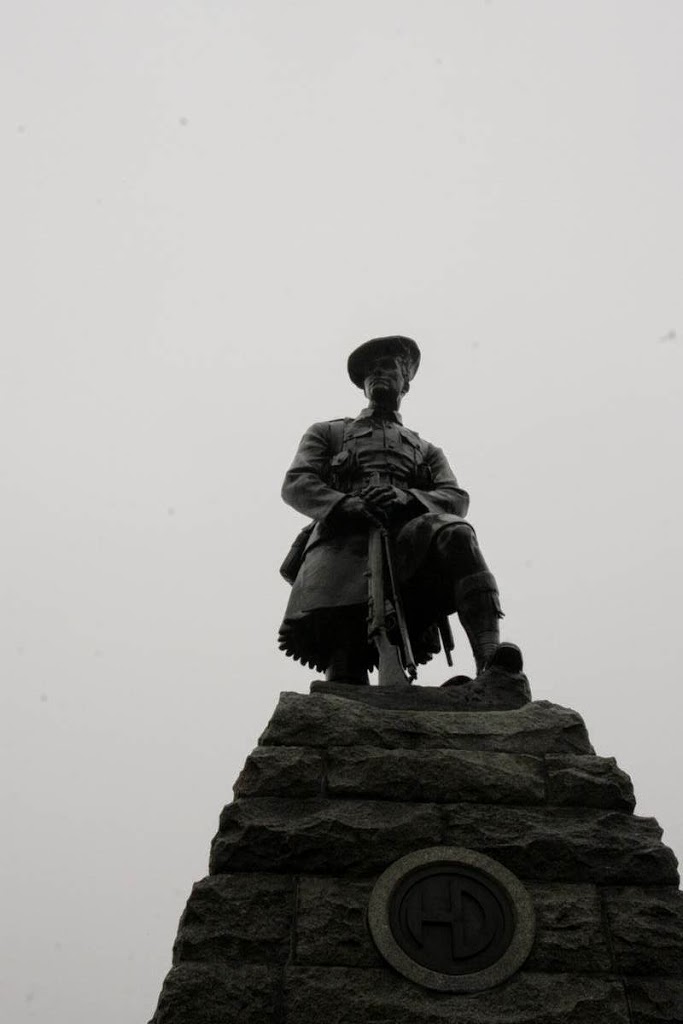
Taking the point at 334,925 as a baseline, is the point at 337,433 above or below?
above

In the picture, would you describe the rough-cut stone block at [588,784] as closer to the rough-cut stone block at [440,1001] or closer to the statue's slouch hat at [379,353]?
the rough-cut stone block at [440,1001]

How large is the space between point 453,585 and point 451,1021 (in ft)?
8.33

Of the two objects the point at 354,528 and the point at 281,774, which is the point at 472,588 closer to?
the point at 354,528

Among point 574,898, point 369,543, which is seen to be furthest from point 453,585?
point 574,898

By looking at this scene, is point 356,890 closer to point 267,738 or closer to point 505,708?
point 267,738

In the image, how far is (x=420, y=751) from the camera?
13.9 ft

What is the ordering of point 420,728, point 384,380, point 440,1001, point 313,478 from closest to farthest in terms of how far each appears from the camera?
point 440,1001
point 420,728
point 313,478
point 384,380

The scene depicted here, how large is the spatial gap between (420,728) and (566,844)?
2.72ft

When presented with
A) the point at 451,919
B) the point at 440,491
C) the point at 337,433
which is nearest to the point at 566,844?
the point at 451,919

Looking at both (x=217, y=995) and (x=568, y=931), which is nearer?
(x=217, y=995)

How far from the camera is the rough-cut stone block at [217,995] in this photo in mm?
3312

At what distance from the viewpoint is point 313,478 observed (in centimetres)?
607

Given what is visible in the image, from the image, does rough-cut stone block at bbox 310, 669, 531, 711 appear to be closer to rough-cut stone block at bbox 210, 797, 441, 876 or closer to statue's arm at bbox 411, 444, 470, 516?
rough-cut stone block at bbox 210, 797, 441, 876

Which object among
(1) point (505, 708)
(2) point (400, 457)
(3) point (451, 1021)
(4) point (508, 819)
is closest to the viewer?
(3) point (451, 1021)
